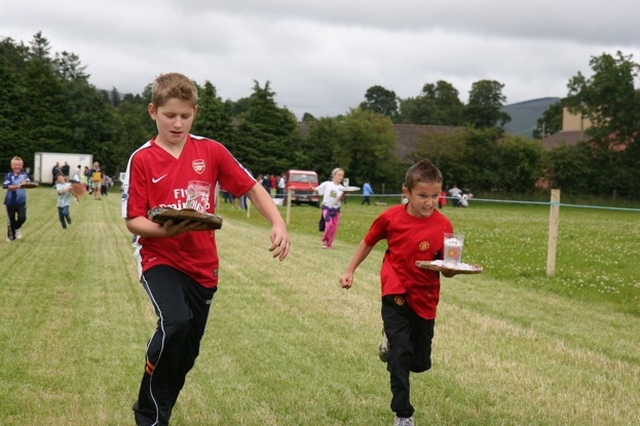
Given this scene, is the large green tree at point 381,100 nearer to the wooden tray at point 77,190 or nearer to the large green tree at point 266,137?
the large green tree at point 266,137

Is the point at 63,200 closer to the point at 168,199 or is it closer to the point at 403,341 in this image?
the point at 403,341

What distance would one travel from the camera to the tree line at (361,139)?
6644cm

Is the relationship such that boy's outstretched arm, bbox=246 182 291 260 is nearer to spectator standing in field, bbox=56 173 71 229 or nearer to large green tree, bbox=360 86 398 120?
spectator standing in field, bbox=56 173 71 229

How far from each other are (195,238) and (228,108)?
7582 centimetres

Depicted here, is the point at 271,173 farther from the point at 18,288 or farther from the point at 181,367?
the point at 181,367

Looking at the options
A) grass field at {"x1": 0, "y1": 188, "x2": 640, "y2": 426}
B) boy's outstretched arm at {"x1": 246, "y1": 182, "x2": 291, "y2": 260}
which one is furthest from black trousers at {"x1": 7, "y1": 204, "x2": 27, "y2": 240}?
boy's outstretched arm at {"x1": 246, "y1": 182, "x2": 291, "y2": 260}

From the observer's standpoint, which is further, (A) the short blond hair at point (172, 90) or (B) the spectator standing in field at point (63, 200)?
(B) the spectator standing in field at point (63, 200)

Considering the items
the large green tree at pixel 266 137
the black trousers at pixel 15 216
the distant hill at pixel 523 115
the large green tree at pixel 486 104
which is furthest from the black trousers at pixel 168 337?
the distant hill at pixel 523 115

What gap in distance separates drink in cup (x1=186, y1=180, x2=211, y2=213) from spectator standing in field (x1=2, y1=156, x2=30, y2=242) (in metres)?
13.6

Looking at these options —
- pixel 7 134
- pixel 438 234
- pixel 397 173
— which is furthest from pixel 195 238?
pixel 7 134

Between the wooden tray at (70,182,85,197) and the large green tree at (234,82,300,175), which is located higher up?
the large green tree at (234,82,300,175)

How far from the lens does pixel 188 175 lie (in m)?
4.73

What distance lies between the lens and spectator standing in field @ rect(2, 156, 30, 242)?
17391 millimetres

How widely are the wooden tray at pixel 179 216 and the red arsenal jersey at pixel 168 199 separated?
302mm
